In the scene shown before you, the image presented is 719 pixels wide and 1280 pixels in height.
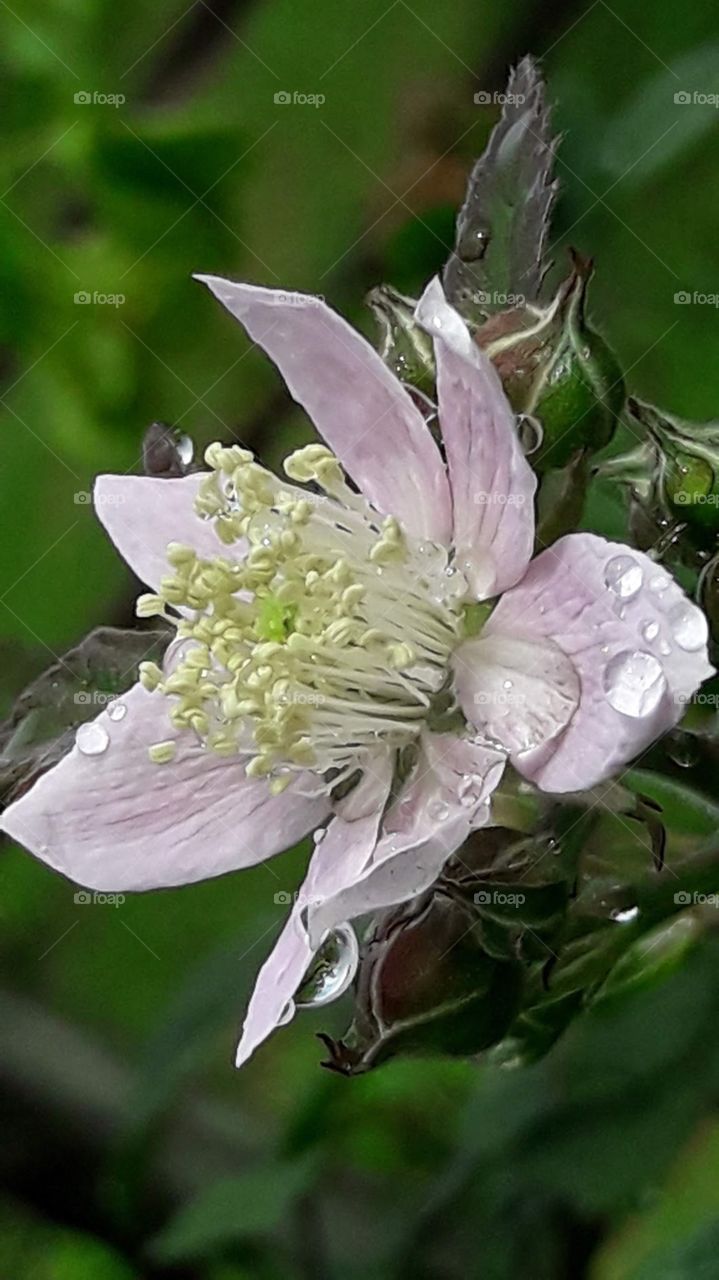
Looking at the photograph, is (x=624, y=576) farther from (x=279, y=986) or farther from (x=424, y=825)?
(x=279, y=986)

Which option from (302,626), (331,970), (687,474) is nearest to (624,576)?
(687,474)

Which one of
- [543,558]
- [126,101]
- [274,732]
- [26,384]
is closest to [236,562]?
[274,732]

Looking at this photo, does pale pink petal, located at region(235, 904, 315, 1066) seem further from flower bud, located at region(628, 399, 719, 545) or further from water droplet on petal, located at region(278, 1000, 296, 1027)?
flower bud, located at region(628, 399, 719, 545)

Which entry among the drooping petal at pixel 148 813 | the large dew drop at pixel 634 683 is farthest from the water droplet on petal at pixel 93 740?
the large dew drop at pixel 634 683

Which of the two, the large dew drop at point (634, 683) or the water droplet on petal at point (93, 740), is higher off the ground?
the water droplet on petal at point (93, 740)

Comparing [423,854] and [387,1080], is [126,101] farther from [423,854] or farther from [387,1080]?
[423,854]

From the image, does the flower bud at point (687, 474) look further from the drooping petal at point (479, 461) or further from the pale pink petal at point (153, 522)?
the pale pink petal at point (153, 522)
